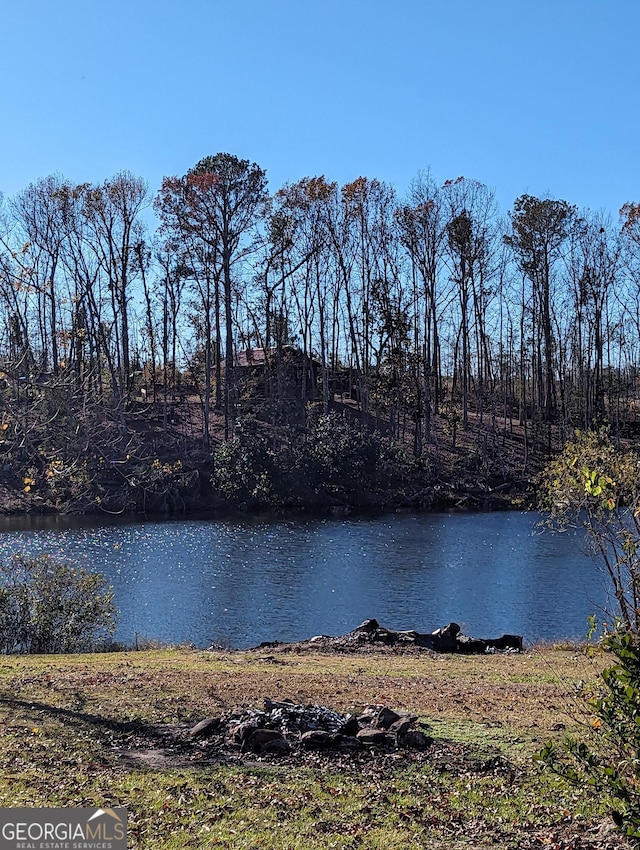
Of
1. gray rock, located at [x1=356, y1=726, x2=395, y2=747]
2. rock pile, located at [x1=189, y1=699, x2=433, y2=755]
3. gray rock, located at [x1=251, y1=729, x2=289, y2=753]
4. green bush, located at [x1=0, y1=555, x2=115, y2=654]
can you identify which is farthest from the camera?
green bush, located at [x1=0, y1=555, x2=115, y2=654]

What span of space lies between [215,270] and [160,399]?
1237 centimetres

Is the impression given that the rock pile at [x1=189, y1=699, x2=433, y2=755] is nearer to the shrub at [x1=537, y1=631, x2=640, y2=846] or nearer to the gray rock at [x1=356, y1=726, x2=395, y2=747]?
the gray rock at [x1=356, y1=726, x2=395, y2=747]

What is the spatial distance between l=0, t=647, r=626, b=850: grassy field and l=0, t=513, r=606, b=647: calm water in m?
7.04

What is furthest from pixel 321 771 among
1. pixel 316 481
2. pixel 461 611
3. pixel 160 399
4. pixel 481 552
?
pixel 160 399

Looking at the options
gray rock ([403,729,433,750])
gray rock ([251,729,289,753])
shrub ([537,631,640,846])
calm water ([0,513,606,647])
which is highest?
shrub ([537,631,640,846])

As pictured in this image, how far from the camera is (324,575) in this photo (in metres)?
28.0

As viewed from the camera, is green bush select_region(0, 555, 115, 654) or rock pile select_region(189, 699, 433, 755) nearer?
rock pile select_region(189, 699, 433, 755)

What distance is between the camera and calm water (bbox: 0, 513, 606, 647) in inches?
854

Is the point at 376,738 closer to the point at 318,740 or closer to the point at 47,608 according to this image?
the point at 318,740

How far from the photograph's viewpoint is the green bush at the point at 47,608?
55.6 ft

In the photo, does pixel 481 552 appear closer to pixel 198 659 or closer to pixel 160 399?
pixel 198 659

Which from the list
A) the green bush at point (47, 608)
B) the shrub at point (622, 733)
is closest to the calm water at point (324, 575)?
the green bush at point (47, 608)

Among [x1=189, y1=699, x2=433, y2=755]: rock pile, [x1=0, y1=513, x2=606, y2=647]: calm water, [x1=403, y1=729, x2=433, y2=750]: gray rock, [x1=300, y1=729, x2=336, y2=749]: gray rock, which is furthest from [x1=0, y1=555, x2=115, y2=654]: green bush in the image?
[x1=403, y1=729, x2=433, y2=750]: gray rock

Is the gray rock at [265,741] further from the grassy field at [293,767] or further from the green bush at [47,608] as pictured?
the green bush at [47,608]
